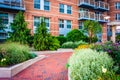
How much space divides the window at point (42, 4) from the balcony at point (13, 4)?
93.5 inches

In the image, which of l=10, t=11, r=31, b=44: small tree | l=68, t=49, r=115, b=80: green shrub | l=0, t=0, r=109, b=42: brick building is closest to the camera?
l=68, t=49, r=115, b=80: green shrub

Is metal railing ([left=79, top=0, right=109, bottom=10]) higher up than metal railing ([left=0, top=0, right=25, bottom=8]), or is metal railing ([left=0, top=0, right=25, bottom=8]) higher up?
metal railing ([left=79, top=0, right=109, bottom=10])

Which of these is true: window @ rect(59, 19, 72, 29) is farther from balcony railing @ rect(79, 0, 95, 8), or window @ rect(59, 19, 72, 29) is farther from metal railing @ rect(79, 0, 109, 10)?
metal railing @ rect(79, 0, 109, 10)

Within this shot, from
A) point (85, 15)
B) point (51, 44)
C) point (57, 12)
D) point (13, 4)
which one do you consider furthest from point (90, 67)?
point (85, 15)

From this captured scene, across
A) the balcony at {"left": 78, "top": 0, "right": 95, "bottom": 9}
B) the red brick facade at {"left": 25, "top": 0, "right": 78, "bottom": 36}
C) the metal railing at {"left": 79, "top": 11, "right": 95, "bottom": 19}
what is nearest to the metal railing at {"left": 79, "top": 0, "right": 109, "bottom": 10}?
the balcony at {"left": 78, "top": 0, "right": 95, "bottom": 9}

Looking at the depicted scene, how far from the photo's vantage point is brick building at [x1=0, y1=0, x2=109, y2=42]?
21.1m

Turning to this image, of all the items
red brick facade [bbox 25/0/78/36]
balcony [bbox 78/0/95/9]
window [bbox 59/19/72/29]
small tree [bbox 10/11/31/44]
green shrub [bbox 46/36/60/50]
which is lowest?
green shrub [bbox 46/36/60/50]

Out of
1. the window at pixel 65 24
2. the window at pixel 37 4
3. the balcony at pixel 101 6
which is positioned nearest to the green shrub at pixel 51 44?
the window at pixel 37 4

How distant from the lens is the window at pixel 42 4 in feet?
77.7

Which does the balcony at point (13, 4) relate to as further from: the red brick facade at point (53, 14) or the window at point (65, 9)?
the window at point (65, 9)

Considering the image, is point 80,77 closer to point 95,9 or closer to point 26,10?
point 26,10

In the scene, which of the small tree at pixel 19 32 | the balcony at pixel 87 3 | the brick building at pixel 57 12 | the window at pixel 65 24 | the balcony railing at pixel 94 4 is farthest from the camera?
the balcony railing at pixel 94 4

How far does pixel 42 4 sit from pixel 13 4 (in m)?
4.79

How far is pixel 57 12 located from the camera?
25.8m
